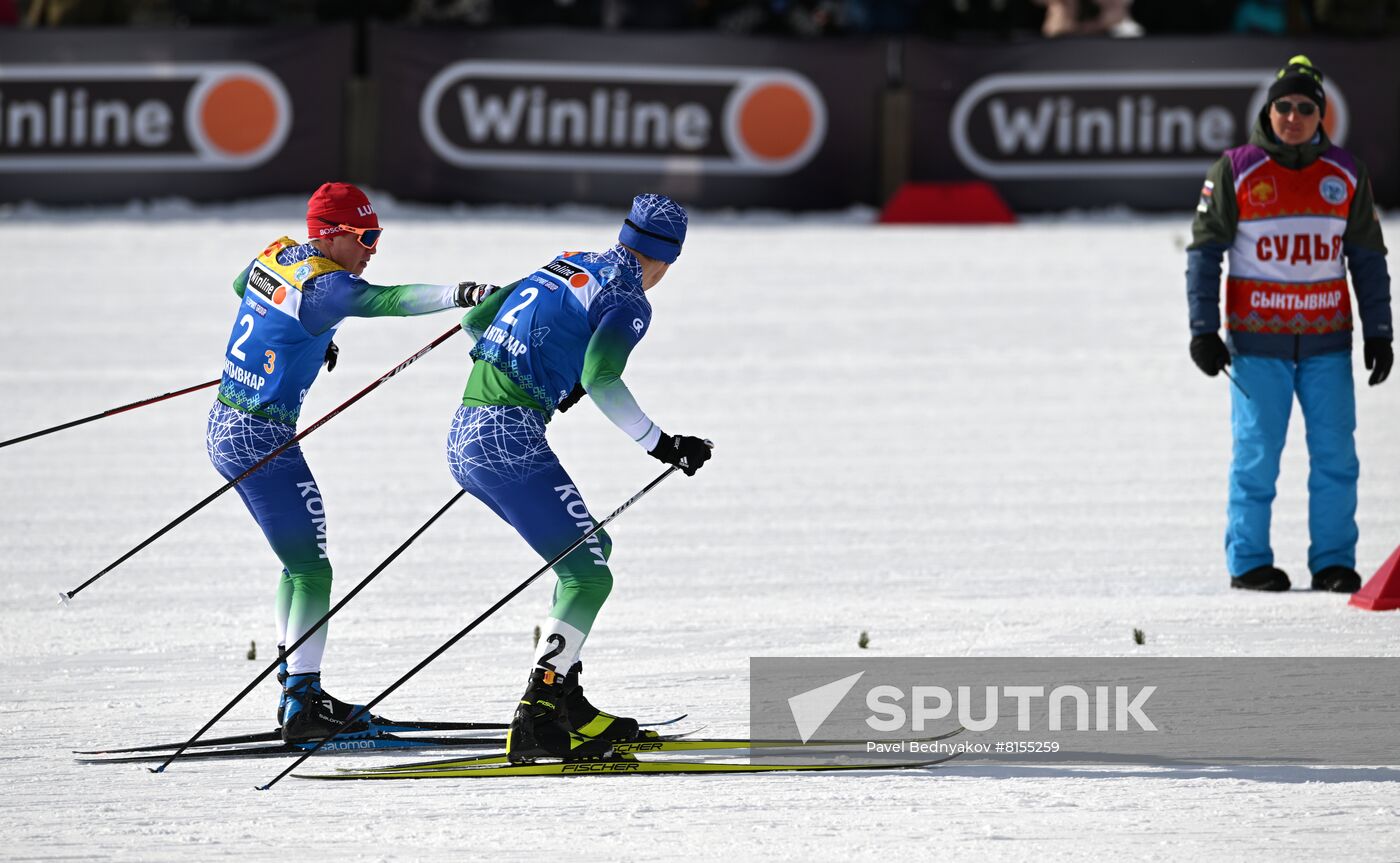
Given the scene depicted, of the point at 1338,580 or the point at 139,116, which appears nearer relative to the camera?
the point at 1338,580

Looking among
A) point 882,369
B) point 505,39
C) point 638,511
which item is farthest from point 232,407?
point 505,39

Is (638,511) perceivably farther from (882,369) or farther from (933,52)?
(933,52)

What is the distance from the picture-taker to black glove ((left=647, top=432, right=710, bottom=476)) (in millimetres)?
6293

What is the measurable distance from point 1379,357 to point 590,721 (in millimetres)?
4088

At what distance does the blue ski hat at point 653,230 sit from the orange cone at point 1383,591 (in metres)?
3.58

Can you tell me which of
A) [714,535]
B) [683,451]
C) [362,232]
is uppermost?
[362,232]

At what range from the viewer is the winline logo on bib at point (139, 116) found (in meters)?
17.0

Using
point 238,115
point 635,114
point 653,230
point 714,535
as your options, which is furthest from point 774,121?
point 653,230

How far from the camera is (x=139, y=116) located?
1711 centimetres

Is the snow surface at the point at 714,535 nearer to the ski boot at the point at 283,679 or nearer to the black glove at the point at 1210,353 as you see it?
the ski boot at the point at 283,679

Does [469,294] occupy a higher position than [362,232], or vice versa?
[362,232]

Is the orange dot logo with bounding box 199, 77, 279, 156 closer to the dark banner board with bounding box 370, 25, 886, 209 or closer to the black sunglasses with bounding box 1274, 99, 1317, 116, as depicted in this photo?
the dark banner board with bounding box 370, 25, 886, 209

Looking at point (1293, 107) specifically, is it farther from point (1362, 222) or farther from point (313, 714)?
point (313, 714)

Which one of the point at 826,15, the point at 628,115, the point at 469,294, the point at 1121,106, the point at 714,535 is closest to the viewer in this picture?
the point at 469,294
